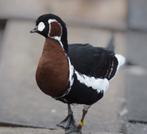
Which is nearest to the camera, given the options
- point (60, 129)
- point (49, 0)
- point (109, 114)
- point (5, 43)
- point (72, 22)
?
point (60, 129)

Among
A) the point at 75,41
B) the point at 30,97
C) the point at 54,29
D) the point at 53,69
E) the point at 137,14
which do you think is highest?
the point at 54,29

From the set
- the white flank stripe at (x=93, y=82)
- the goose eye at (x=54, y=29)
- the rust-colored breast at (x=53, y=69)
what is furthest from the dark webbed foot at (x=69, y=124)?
the goose eye at (x=54, y=29)

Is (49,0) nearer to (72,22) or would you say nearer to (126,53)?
(72,22)

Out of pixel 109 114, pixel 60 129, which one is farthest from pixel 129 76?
pixel 60 129

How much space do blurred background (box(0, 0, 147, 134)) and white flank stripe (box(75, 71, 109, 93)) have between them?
436 mm

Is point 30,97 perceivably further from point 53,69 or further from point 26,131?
point 53,69

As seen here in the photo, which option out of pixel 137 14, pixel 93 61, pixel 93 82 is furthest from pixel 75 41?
pixel 93 82

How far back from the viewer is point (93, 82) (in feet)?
16.4

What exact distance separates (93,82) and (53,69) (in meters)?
0.42

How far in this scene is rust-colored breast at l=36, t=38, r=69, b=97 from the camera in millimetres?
4684

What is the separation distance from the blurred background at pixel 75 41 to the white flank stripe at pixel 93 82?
1.43 feet

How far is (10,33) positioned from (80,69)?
2.83 m

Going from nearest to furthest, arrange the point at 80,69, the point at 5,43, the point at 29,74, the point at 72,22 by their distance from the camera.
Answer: the point at 80,69 → the point at 29,74 → the point at 5,43 → the point at 72,22

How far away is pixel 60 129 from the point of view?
5.43 meters
